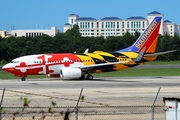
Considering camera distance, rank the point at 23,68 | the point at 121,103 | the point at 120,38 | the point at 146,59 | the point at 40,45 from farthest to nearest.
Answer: the point at 120,38 → the point at 40,45 → the point at 146,59 → the point at 23,68 → the point at 121,103

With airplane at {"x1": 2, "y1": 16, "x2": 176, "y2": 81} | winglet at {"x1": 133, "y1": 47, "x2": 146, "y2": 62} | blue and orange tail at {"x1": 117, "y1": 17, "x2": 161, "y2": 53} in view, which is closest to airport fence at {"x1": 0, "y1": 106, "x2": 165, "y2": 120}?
airplane at {"x1": 2, "y1": 16, "x2": 176, "y2": 81}

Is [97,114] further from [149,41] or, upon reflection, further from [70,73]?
[149,41]

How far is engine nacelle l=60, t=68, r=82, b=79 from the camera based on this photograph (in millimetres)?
47128

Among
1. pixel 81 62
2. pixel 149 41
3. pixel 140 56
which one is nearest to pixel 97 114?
pixel 140 56

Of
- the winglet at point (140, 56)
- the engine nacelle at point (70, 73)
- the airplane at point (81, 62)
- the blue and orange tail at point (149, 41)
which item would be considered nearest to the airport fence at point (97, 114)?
the engine nacelle at point (70, 73)

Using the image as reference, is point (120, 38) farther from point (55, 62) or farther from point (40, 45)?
point (55, 62)

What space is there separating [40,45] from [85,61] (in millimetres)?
72895

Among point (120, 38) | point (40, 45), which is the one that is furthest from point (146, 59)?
point (120, 38)

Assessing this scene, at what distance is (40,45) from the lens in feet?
398

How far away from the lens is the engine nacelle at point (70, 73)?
47128 mm

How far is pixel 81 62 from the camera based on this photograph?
49.3 m

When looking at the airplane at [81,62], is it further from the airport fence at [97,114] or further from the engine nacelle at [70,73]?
the airport fence at [97,114]

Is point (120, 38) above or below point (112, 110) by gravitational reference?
above

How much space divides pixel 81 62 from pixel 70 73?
258cm
